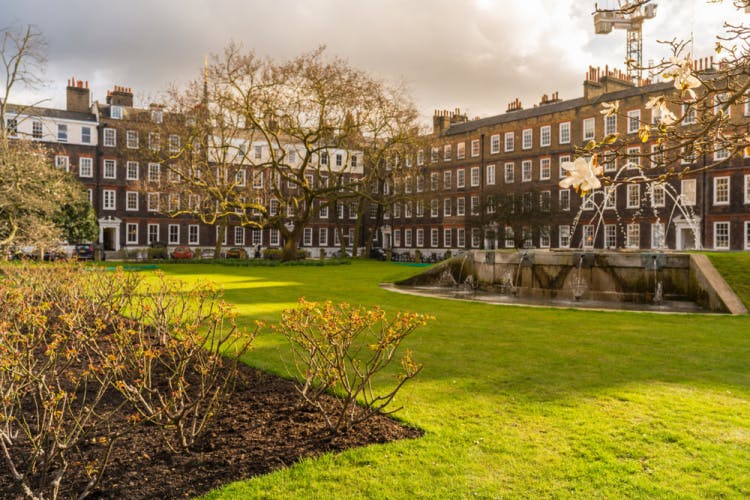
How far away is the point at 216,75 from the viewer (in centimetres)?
3017

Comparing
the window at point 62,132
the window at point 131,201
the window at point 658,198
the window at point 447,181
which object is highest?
the window at point 62,132

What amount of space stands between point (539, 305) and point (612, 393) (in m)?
8.10

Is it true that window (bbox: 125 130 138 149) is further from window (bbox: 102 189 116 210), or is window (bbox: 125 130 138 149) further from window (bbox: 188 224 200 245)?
window (bbox: 188 224 200 245)

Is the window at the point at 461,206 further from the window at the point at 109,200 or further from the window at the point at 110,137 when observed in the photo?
the window at the point at 110,137

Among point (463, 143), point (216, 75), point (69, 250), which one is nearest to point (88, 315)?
point (216, 75)

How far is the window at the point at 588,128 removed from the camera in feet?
143

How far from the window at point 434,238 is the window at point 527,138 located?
476 inches

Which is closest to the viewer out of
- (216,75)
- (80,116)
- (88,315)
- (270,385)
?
(270,385)

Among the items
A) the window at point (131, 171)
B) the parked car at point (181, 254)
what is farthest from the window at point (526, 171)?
the window at point (131, 171)

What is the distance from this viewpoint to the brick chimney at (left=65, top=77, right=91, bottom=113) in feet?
172

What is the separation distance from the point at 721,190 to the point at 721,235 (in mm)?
2875

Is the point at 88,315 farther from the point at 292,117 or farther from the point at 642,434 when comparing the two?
the point at 292,117

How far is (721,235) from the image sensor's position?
3694 centimetres

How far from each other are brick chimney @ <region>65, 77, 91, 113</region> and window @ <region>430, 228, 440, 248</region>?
33.5 metres
